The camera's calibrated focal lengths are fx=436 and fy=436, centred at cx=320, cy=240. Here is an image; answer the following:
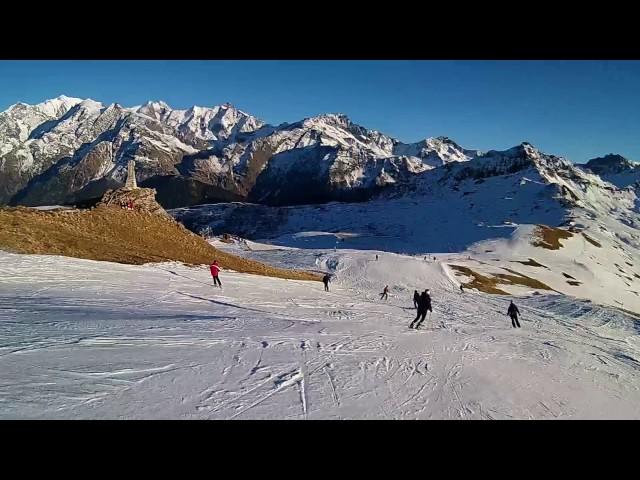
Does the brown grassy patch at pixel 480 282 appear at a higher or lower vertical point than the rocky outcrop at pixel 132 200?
lower

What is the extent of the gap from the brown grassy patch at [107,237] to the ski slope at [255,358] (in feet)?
14.1

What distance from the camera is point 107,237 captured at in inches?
1671

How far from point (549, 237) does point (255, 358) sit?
577 ft

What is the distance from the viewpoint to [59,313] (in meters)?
18.6

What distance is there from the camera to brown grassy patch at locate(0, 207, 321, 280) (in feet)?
111

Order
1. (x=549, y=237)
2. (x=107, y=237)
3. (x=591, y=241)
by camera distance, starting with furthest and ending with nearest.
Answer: (x=591, y=241), (x=549, y=237), (x=107, y=237)

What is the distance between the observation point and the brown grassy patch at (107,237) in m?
33.9

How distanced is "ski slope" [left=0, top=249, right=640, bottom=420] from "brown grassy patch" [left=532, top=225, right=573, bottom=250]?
134m

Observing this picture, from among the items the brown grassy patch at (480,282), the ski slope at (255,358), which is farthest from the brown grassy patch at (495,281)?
the ski slope at (255,358)

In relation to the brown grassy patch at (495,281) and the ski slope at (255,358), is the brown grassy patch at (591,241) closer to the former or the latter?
the brown grassy patch at (495,281)

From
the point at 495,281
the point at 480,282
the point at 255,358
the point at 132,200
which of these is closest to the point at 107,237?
the point at 132,200

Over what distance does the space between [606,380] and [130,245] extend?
39.4 metres

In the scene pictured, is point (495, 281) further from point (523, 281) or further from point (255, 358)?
point (255, 358)
